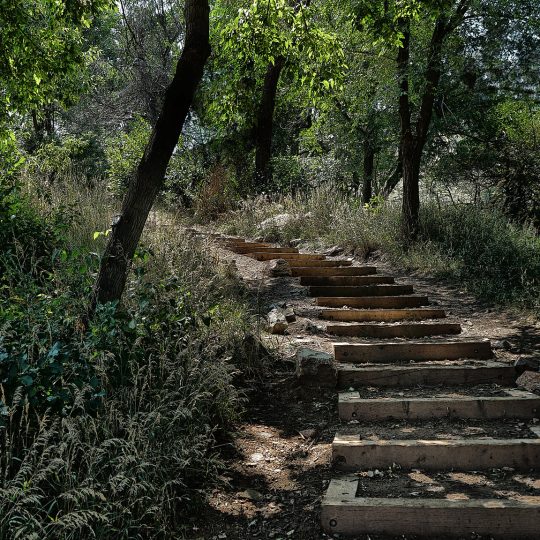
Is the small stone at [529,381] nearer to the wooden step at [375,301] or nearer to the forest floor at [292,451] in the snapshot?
the forest floor at [292,451]

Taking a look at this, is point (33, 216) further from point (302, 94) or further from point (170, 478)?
point (302, 94)

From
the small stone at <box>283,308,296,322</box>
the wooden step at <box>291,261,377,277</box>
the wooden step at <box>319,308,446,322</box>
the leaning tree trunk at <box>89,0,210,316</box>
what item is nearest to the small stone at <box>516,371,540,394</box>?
the wooden step at <box>319,308,446,322</box>

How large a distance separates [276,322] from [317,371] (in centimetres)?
156

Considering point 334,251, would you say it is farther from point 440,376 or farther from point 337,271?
point 440,376

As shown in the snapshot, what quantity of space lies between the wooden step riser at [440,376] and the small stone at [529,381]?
94 millimetres

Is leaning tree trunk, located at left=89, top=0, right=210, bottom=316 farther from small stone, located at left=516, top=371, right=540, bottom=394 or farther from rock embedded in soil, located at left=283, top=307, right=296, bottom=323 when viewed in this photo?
small stone, located at left=516, top=371, right=540, bottom=394

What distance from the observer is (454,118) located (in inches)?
457

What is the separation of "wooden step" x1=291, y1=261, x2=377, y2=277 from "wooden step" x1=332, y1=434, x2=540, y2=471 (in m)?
5.12

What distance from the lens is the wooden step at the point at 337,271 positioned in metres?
9.34

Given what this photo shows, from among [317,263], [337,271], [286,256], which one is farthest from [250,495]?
[286,256]

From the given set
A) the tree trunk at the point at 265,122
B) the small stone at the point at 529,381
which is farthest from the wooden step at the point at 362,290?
the tree trunk at the point at 265,122

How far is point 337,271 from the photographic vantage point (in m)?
9.34

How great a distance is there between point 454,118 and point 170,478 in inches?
374

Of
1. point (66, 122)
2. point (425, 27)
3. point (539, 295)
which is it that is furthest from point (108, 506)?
point (66, 122)
